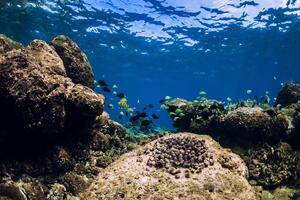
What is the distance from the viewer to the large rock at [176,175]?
7211 mm

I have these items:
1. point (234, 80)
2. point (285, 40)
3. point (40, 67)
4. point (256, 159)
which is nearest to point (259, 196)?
point (256, 159)

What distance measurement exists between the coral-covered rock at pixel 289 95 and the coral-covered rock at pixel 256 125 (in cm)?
549

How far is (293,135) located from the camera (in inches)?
468

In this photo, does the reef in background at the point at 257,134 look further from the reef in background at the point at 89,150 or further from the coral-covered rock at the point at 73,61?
the coral-covered rock at the point at 73,61

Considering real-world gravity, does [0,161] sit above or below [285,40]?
below

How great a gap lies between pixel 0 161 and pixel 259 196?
688cm

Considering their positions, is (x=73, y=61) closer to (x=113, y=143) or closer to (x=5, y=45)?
(x=5, y=45)

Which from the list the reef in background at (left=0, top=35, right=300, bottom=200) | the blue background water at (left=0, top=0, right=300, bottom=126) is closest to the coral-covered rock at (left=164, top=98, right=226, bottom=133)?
the reef in background at (left=0, top=35, right=300, bottom=200)

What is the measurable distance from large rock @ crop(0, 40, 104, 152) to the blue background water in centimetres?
1309

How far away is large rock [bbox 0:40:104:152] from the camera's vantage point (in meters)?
8.28

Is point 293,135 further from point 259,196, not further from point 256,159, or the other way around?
point 259,196

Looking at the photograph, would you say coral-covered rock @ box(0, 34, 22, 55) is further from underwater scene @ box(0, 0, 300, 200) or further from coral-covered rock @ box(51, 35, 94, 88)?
coral-covered rock @ box(51, 35, 94, 88)

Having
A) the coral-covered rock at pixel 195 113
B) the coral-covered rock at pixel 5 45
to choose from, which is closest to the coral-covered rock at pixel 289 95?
the coral-covered rock at pixel 195 113

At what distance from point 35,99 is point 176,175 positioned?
3.94m
